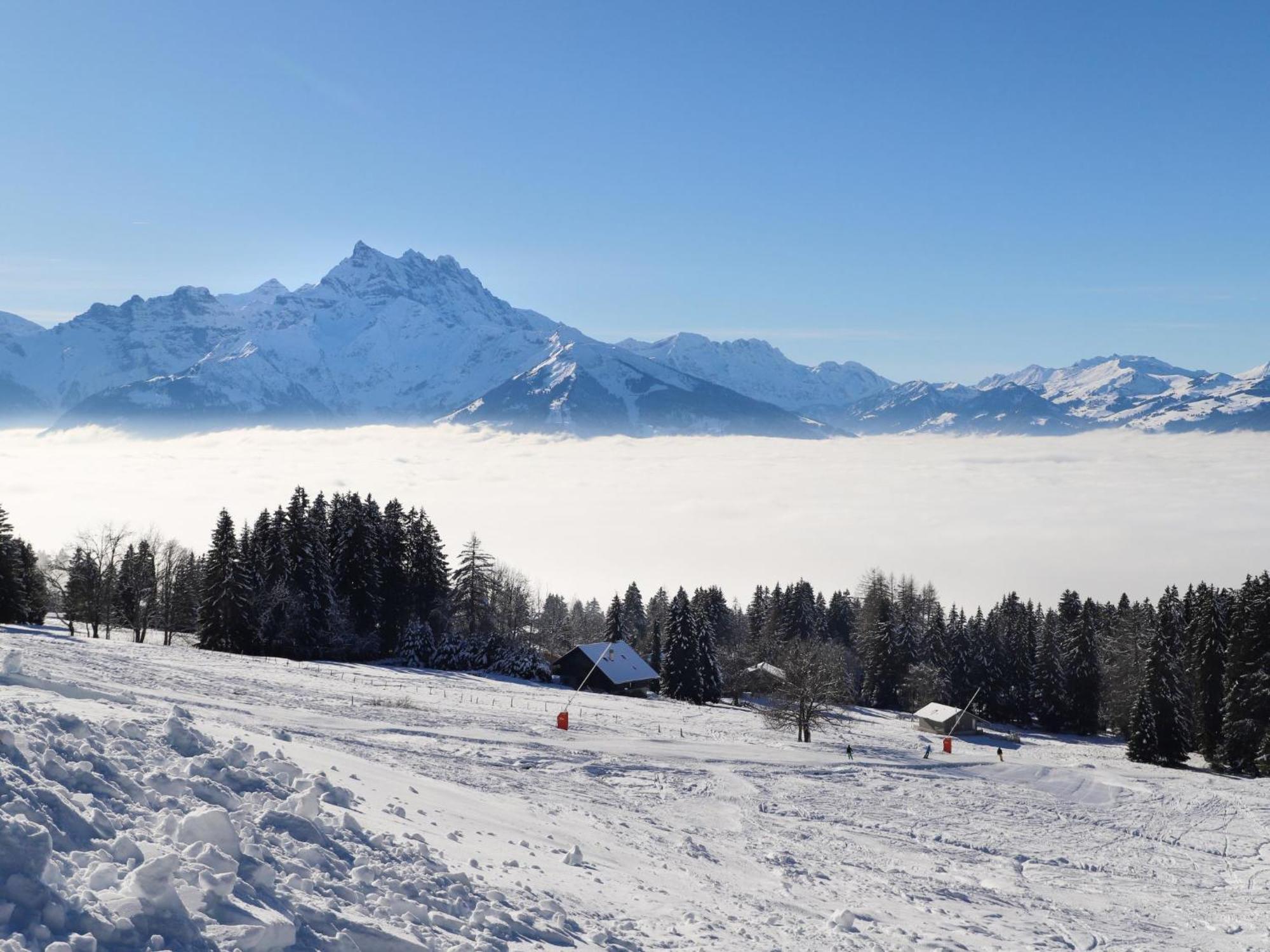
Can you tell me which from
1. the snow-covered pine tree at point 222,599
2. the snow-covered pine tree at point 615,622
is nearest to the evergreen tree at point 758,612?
the snow-covered pine tree at point 615,622

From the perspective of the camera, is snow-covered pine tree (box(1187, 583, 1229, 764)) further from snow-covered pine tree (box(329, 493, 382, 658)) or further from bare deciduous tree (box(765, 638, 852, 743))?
snow-covered pine tree (box(329, 493, 382, 658))

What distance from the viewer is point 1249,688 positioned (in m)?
51.0

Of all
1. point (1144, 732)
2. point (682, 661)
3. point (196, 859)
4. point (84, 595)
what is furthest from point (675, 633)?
point (196, 859)

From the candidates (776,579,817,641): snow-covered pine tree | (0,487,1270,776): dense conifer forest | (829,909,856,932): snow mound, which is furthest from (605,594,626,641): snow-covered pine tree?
(829,909,856,932): snow mound

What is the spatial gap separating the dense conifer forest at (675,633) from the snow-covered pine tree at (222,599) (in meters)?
0.13

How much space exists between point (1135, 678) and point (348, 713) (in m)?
75.8

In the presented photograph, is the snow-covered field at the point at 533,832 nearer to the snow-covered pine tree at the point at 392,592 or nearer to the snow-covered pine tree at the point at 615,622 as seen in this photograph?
the snow-covered pine tree at the point at 392,592

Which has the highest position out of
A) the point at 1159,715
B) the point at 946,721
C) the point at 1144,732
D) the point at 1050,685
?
the point at 1159,715

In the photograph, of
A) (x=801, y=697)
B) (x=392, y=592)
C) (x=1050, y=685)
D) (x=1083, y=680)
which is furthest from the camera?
(x=1050, y=685)

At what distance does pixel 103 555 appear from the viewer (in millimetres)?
63500

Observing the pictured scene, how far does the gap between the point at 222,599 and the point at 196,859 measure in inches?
2211

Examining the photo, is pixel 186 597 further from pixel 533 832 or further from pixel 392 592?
pixel 533 832

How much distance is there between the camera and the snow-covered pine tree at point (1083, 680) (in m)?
77.2

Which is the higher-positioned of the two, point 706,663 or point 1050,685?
point 706,663
